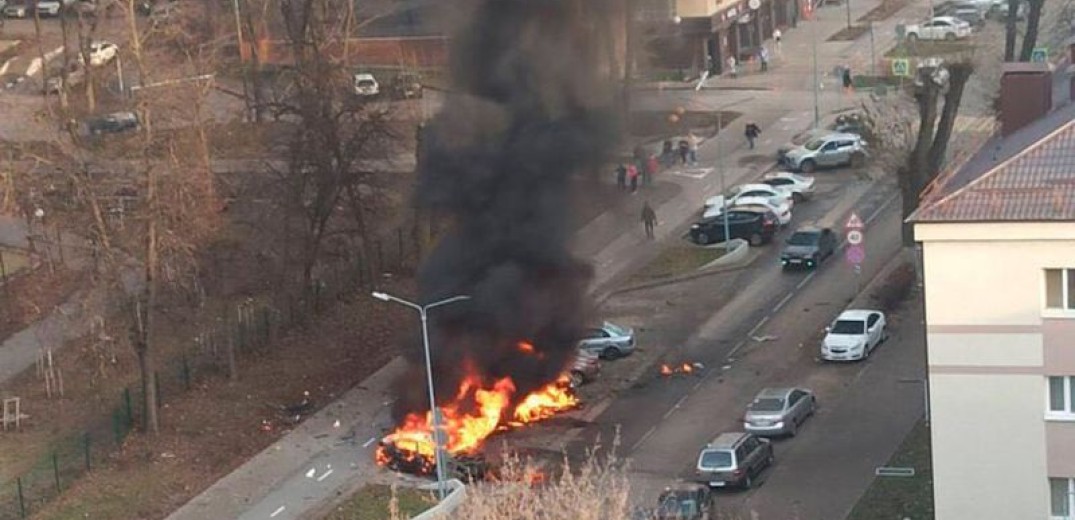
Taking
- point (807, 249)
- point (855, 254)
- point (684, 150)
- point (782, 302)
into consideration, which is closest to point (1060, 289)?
point (855, 254)

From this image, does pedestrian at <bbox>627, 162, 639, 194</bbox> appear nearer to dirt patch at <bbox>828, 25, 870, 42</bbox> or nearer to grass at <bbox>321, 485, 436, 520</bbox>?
grass at <bbox>321, 485, 436, 520</bbox>

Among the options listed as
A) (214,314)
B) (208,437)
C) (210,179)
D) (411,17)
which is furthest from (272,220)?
(411,17)

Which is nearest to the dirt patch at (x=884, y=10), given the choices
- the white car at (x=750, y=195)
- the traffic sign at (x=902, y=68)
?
the traffic sign at (x=902, y=68)

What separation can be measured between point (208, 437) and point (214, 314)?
742cm

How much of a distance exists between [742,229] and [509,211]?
45.2 ft

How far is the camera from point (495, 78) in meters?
42.3

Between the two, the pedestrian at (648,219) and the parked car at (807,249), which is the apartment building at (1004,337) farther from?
the pedestrian at (648,219)

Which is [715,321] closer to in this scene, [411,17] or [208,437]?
[208,437]

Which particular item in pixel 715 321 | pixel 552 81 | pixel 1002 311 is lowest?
pixel 715 321

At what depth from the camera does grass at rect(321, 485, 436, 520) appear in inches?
1451

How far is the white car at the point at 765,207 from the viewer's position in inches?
2175

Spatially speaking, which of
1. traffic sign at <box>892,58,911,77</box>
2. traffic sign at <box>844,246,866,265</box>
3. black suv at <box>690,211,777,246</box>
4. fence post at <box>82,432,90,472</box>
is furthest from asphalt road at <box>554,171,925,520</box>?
traffic sign at <box>892,58,911,77</box>

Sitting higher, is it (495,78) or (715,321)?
(495,78)

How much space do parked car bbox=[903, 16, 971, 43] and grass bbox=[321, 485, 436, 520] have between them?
1769 inches
